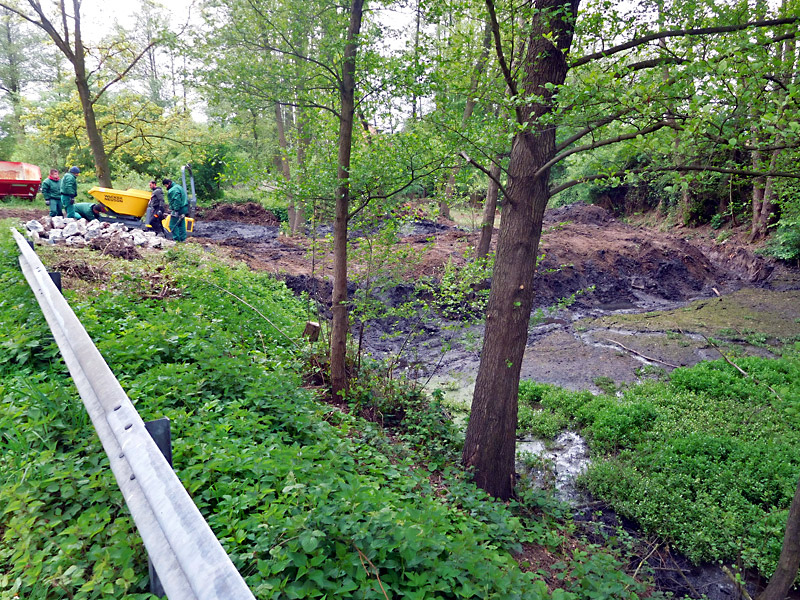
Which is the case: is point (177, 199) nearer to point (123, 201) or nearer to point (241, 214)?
point (123, 201)

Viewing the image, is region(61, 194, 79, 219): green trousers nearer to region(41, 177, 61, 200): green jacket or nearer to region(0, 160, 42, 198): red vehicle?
region(41, 177, 61, 200): green jacket

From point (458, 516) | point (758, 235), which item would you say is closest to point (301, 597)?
point (458, 516)

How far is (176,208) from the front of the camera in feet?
43.4

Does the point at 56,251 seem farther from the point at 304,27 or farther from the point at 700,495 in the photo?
the point at 700,495

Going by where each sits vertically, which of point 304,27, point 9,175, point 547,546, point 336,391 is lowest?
point 547,546

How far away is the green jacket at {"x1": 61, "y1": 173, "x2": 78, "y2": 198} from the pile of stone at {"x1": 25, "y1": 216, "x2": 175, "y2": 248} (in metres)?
2.87

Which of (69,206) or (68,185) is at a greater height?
(68,185)

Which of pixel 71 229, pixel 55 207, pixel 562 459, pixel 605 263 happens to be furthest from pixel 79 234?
pixel 605 263

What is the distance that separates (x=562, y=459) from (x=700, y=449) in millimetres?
1859

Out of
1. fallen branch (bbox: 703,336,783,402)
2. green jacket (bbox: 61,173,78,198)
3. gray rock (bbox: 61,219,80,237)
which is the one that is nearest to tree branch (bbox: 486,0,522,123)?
fallen branch (bbox: 703,336,783,402)

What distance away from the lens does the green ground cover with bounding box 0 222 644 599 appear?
80.8 inches

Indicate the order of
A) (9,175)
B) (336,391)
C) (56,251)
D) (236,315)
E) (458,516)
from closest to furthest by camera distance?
(458,516)
(336,391)
(236,315)
(56,251)
(9,175)

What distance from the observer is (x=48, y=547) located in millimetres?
2012

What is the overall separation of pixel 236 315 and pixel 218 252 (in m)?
6.28
